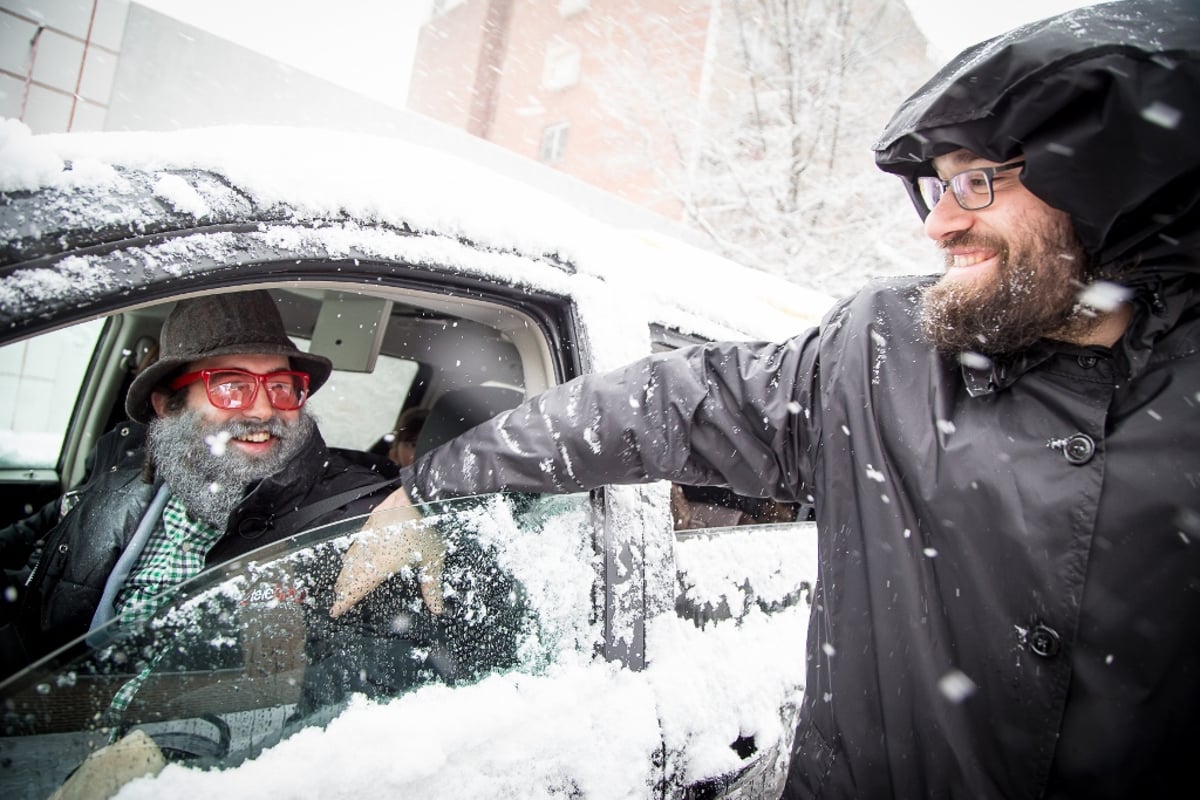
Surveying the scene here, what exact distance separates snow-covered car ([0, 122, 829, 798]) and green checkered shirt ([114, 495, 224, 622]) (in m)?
0.26

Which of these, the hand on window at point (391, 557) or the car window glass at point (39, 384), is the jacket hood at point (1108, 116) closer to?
the hand on window at point (391, 557)

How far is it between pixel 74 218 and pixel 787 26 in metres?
11.4

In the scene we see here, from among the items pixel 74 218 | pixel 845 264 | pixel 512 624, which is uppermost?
pixel 845 264

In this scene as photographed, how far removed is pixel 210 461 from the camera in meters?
1.85

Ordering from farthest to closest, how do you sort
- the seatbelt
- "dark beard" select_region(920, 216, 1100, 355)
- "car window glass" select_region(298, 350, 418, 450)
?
"car window glass" select_region(298, 350, 418, 450), the seatbelt, "dark beard" select_region(920, 216, 1100, 355)

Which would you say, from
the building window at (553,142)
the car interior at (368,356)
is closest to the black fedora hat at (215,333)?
the car interior at (368,356)

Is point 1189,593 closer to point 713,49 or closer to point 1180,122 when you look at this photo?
point 1180,122

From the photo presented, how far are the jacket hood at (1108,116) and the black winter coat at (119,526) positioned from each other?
1558 millimetres

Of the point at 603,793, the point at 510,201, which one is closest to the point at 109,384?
the point at 510,201

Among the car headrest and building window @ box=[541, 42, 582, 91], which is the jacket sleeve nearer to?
the car headrest

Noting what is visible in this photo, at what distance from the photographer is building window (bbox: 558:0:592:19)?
18.5m

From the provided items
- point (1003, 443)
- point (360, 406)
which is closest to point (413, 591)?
point (1003, 443)

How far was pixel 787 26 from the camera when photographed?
1010cm

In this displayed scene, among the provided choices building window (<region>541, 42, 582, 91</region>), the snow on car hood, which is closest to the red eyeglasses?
the snow on car hood
